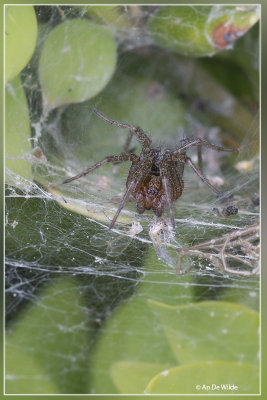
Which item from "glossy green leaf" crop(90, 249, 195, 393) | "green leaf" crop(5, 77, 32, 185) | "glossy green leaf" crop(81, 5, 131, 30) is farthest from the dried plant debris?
"glossy green leaf" crop(81, 5, 131, 30)

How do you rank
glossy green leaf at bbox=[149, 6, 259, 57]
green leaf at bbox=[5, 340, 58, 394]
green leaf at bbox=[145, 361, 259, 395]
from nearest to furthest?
green leaf at bbox=[145, 361, 259, 395]
green leaf at bbox=[5, 340, 58, 394]
glossy green leaf at bbox=[149, 6, 259, 57]

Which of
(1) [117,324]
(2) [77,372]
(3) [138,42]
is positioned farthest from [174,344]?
(3) [138,42]

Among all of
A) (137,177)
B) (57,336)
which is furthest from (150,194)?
(57,336)

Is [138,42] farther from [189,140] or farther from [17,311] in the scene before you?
[17,311]

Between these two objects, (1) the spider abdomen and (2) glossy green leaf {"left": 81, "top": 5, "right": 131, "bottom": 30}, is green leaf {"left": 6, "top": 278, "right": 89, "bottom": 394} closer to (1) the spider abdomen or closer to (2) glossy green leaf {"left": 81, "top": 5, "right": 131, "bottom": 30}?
(1) the spider abdomen

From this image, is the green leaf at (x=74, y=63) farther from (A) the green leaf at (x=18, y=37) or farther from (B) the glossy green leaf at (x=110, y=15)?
(A) the green leaf at (x=18, y=37)

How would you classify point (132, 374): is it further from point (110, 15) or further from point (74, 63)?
point (110, 15)
